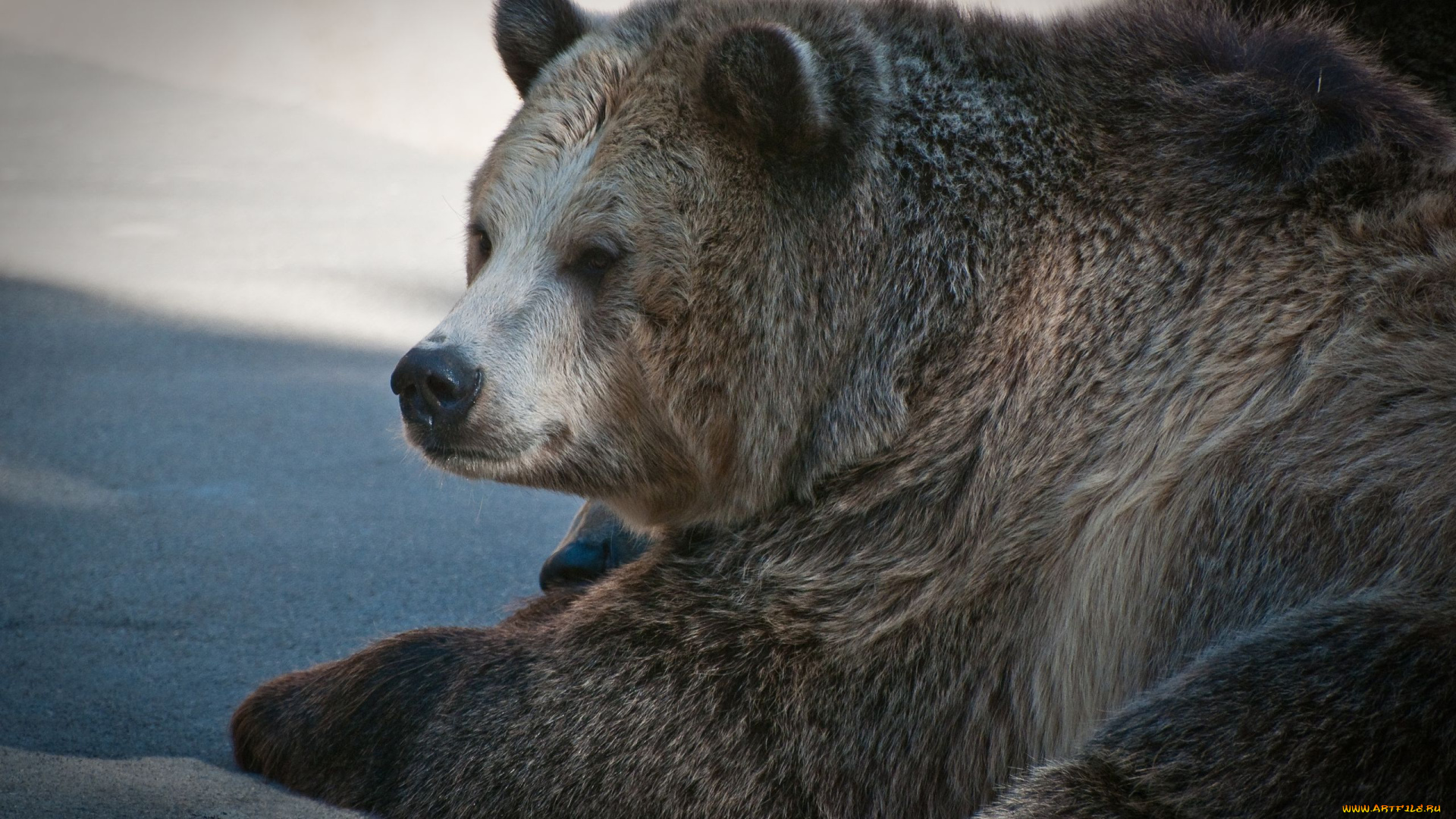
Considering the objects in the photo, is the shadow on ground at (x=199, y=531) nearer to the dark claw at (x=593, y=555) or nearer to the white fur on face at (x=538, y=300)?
the dark claw at (x=593, y=555)

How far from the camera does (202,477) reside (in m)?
5.04

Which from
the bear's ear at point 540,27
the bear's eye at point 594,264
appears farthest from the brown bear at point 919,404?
the bear's ear at point 540,27

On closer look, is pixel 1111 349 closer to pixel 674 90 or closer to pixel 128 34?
→ pixel 674 90

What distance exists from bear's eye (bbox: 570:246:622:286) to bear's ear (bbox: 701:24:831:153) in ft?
1.32

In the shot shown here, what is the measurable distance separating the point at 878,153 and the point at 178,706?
Answer: 221 cm

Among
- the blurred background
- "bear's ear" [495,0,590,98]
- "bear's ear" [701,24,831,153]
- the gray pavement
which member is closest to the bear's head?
"bear's ear" [701,24,831,153]

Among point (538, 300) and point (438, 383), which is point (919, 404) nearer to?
point (538, 300)

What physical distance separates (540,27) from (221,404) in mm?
3154

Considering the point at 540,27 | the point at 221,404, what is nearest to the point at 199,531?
the point at 221,404

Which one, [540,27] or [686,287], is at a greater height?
[540,27]

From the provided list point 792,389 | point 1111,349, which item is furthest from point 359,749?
point 1111,349

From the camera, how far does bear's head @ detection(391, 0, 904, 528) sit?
285 cm

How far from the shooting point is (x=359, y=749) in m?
3.01

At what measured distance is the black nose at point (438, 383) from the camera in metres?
2.84
